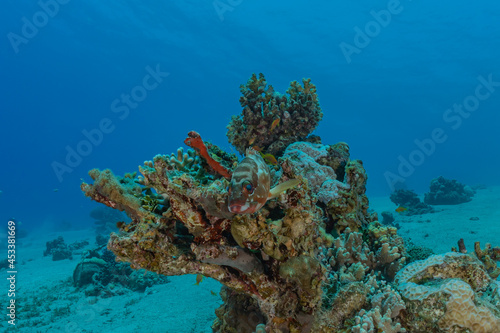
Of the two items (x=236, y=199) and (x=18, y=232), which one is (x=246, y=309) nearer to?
(x=236, y=199)

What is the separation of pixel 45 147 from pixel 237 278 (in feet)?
627

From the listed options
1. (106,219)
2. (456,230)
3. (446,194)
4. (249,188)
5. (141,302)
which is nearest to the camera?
(249,188)

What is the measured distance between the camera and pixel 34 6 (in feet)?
242

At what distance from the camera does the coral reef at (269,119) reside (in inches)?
272

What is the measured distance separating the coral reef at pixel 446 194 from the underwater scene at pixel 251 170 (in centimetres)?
17

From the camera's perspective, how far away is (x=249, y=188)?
2543 millimetres

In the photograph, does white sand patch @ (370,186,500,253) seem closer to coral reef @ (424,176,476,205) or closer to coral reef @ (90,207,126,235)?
coral reef @ (424,176,476,205)
